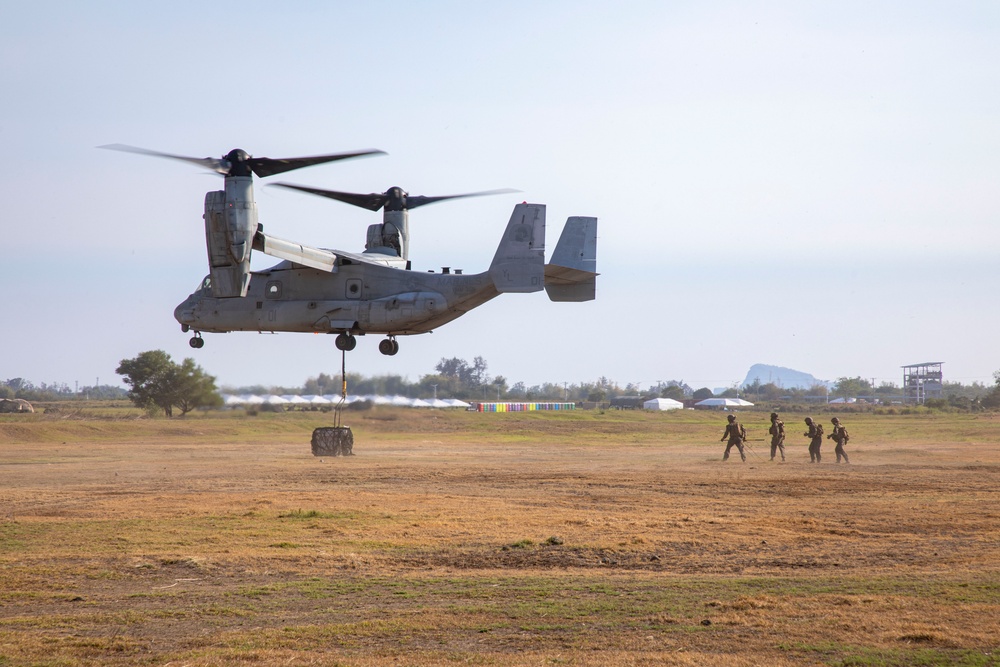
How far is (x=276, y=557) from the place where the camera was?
66.6 feet

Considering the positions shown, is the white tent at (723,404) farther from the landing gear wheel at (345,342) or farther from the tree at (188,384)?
the landing gear wheel at (345,342)

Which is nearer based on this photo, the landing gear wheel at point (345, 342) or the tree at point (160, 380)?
the landing gear wheel at point (345, 342)

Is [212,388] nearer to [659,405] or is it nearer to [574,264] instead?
[574,264]

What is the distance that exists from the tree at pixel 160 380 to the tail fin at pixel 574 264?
3866 cm

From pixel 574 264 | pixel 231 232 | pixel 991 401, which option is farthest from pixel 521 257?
pixel 991 401

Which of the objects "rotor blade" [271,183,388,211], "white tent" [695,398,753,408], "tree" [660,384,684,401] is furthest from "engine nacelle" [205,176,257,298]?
"tree" [660,384,684,401]

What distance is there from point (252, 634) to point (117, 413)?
7020 centimetres

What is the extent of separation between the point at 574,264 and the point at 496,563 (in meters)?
12.7

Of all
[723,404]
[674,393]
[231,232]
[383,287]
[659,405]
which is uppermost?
[231,232]

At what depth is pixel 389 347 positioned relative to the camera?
3166cm

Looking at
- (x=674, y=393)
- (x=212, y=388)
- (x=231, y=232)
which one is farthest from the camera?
(x=674, y=393)

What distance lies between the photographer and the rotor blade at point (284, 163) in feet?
86.2

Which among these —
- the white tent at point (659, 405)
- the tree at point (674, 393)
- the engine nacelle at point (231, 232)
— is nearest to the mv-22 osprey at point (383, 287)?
the engine nacelle at point (231, 232)

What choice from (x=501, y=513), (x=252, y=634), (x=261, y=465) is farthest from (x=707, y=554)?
(x=261, y=465)
